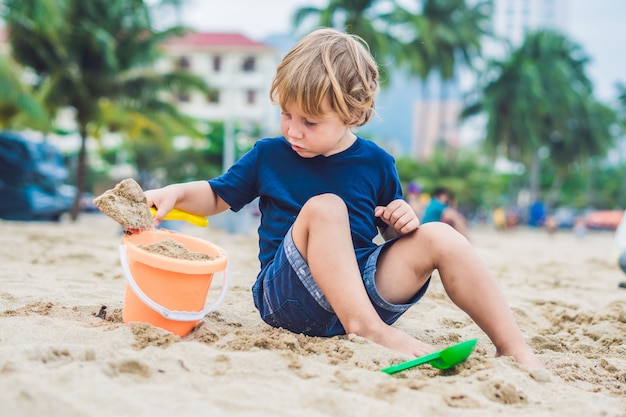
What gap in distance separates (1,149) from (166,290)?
9182mm

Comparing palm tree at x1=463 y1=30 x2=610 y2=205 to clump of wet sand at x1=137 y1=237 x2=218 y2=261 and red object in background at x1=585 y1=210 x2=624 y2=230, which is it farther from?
clump of wet sand at x1=137 y1=237 x2=218 y2=261

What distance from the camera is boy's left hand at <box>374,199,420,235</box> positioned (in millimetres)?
1883

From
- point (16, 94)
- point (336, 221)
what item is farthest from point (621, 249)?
point (16, 94)

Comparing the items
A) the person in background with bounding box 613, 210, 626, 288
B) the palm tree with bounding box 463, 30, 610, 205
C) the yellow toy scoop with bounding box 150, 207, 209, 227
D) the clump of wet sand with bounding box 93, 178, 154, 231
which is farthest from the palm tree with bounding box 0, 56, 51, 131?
the palm tree with bounding box 463, 30, 610, 205

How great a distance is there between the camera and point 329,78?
1.84m

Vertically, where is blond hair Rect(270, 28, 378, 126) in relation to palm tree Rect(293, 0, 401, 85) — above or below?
below

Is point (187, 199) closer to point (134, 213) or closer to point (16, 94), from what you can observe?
point (134, 213)

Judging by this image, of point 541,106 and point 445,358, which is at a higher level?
point 541,106

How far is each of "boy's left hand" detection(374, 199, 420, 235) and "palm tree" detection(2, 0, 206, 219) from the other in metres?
9.98

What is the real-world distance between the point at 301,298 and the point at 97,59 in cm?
1114

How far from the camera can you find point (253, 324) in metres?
2.22

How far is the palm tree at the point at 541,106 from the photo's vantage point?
2652cm

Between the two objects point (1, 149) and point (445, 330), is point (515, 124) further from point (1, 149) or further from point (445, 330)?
point (445, 330)

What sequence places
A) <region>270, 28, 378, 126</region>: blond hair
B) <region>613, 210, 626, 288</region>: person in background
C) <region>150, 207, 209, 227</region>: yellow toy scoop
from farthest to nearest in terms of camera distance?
<region>613, 210, 626, 288</region>: person in background, <region>150, 207, 209, 227</region>: yellow toy scoop, <region>270, 28, 378, 126</region>: blond hair
